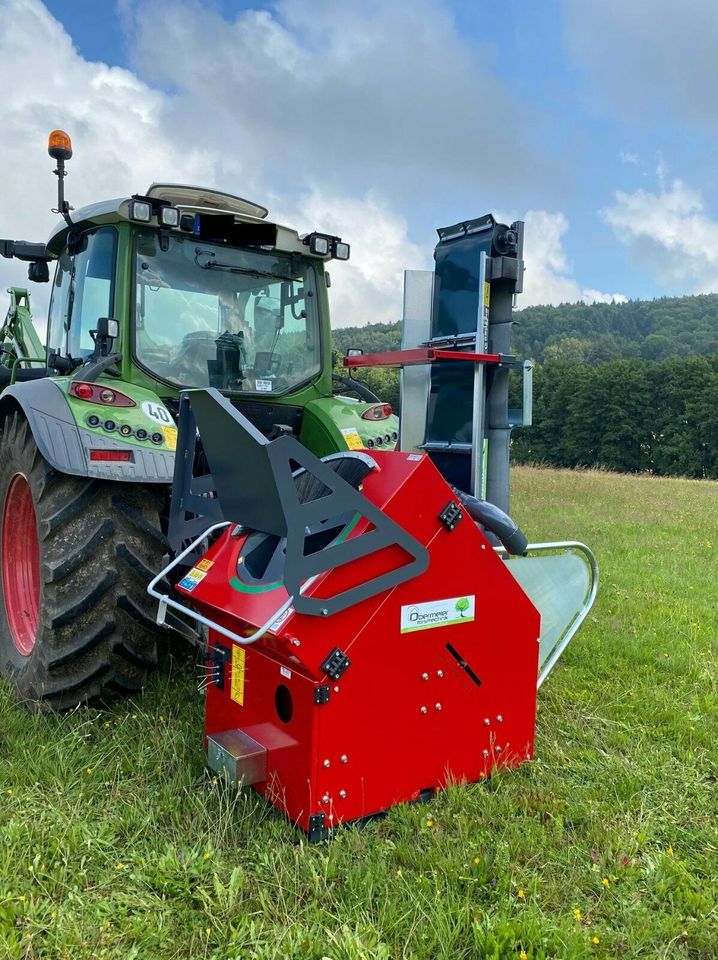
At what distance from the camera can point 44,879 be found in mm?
2027

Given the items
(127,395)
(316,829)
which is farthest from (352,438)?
(316,829)

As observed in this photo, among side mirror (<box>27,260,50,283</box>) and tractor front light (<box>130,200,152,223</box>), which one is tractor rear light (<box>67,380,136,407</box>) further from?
side mirror (<box>27,260,50,283</box>)

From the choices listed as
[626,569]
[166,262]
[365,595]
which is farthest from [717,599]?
[166,262]

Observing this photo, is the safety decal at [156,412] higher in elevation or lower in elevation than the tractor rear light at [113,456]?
higher

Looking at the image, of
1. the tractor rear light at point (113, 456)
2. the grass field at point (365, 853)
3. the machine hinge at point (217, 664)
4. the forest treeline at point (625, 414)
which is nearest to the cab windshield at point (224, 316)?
the tractor rear light at point (113, 456)

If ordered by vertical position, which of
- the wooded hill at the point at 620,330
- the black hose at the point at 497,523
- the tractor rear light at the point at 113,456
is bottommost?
the black hose at the point at 497,523

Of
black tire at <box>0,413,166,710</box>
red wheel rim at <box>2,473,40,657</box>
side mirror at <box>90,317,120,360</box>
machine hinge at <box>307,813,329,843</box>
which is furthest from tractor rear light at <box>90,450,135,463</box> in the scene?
machine hinge at <box>307,813,329,843</box>

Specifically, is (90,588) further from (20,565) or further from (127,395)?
(20,565)

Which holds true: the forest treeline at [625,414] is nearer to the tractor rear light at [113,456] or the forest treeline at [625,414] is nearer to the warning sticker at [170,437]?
the warning sticker at [170,437]

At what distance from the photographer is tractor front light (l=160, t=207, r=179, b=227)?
10.6 feet

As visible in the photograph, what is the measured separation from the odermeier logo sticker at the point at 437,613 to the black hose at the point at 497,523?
343 mm

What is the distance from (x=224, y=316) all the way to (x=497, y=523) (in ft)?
5.79

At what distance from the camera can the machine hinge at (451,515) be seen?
2.40 meters

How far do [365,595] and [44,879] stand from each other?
118 cm
